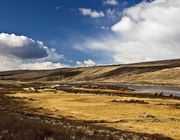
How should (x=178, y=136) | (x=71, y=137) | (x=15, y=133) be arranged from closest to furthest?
(x=15, y=133), (x=71, y=137), (x=178, y=136)

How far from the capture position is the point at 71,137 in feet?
A: 44.2

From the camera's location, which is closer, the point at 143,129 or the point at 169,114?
the point at 143,129

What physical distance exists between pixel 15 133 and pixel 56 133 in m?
1.81

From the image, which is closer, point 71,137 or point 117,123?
point 71,137

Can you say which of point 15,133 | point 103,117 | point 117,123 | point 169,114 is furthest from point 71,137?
point 169,114

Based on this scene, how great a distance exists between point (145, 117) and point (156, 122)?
4.61m

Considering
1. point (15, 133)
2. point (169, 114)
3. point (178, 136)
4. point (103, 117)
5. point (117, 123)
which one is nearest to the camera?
point (15, 133)

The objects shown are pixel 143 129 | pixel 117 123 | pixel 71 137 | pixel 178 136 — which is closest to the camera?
pixel 71 137

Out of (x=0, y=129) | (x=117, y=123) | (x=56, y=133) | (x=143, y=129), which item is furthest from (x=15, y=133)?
(x=117, y=123)

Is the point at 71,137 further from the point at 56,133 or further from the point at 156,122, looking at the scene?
the point at 156,122

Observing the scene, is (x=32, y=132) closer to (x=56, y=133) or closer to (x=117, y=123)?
(x=56, y=133)

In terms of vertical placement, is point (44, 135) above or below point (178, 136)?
above

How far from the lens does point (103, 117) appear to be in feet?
137

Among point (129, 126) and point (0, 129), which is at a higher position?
point (0, 129)
